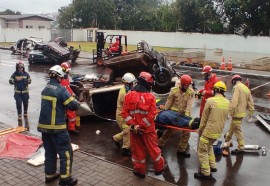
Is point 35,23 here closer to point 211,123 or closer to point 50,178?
point 50,178

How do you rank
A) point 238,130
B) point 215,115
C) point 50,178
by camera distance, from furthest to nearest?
point 238,130, point 215,115, point 50,178

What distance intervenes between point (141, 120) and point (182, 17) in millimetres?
32797

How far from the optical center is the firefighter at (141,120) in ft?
17.9

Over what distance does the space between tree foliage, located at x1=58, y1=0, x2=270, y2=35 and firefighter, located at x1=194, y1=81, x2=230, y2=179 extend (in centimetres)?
2671

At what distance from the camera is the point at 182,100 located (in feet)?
21.6

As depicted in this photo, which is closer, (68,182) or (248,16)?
(68,182)

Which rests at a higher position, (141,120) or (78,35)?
(78,35)

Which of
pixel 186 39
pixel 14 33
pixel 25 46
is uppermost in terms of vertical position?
pixel 14 33

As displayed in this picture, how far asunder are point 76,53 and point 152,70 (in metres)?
10.8

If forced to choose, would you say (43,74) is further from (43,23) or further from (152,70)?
(43,23)

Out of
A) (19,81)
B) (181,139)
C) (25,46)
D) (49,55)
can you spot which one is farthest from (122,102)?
(25,46)

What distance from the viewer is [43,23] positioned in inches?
2208

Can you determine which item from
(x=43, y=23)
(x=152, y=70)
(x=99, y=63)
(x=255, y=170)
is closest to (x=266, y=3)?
(x=99, y=63)

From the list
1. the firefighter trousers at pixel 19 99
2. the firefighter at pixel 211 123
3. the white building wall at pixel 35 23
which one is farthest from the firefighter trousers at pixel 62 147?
the white building wall at pixel 35 23
